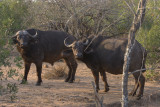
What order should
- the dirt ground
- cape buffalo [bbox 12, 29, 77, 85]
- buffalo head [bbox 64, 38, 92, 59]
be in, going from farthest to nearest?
cape buffalo [bbox 12, 29, 77, 85], buffalo head [bbox 64, 38, 92, 59], the dirt ground

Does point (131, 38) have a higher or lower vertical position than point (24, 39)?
lower

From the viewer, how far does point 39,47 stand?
8.58m

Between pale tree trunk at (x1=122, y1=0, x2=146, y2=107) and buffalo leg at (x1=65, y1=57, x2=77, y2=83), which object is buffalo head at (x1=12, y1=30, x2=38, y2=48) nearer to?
buffalo leg at (x1=65, y1=57, x2=77, y2=83)

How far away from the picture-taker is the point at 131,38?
425 cm

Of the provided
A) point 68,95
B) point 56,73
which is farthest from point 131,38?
point 56,73

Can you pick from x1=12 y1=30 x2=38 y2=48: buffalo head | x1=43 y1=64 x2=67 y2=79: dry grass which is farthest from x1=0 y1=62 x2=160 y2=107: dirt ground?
x1=12 y1=30 x2=38 y2=48: buffalo head

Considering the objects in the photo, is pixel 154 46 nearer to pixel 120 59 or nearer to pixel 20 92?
pixel 120 59

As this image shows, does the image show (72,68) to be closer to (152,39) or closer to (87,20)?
(152,39)

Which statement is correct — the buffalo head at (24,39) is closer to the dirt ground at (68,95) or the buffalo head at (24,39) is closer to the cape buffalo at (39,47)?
the cape buffalo at (39,47)

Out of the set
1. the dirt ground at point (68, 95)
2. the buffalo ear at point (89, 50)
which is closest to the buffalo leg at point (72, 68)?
the dirt ground at point (68, 95)

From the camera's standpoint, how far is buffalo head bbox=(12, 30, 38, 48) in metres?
7.84

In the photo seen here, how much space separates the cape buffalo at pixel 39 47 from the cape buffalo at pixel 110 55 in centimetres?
122

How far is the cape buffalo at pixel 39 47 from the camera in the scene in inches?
321

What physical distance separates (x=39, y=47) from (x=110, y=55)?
9.21 ft
